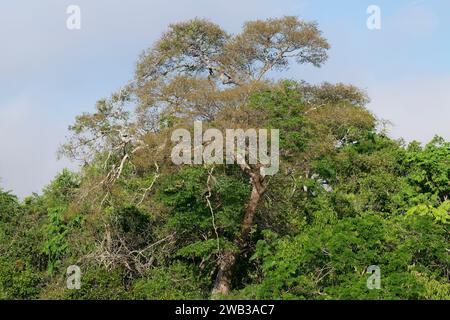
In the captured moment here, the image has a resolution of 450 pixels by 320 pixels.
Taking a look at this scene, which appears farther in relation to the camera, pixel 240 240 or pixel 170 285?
pixel 240 240

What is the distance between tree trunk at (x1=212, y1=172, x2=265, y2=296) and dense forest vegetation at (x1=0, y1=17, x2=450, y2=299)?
3cm

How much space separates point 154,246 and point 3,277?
316 cm

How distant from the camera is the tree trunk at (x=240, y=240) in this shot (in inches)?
583

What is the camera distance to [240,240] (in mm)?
15109

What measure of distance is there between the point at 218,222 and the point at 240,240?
996 millimetres

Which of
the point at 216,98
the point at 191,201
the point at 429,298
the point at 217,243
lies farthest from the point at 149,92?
the point at 429,298

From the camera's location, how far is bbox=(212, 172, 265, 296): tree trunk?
1481 centimetres

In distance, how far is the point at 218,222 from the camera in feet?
47.0

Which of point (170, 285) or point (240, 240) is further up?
point (240, 240)

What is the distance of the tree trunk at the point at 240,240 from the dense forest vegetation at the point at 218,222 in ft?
0.09

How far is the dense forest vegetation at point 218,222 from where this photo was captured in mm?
12758

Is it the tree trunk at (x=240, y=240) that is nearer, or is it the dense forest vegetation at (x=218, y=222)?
the dense forest vegetation at (x=218, y=222)

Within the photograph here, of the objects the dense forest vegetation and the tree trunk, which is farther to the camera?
the tree trunk
